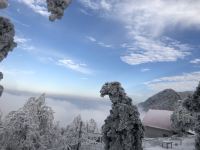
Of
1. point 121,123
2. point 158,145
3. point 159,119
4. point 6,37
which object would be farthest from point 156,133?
point 6,37

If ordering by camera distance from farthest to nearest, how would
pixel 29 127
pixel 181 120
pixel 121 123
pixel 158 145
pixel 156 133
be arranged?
pixel 156 133 → pixel 181 120 → pixel 158 145 → pixel 29 127 → pixel 121 123

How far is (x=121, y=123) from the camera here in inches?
1116

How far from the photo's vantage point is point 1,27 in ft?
50.4

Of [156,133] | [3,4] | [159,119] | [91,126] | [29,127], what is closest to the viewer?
[3,4]

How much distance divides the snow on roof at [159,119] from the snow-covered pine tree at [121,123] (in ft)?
116

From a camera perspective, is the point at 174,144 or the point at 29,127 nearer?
the point at 29,127

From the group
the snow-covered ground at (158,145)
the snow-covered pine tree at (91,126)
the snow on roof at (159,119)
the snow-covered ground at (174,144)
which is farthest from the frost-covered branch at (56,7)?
the snow on roof at (159,119)

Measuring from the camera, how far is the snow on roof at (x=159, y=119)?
63969 millimetres

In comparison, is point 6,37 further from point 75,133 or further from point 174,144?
point 174,144

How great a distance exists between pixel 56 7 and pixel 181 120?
46858 millimetres

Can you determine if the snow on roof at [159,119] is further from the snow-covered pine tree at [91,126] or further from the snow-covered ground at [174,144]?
the snow-covered pine tree at [91,126]

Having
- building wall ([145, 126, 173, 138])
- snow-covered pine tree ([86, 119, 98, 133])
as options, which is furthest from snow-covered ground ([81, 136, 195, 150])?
snow-covered pine tree ([86, 119, 98, 133])

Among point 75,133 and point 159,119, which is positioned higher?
point 159,119

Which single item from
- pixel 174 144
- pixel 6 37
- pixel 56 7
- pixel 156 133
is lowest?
pixel 174 144
